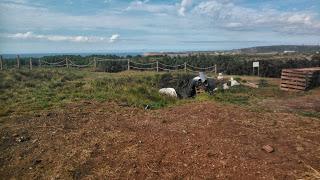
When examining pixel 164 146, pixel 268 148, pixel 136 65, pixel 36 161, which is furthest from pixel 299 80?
pixel 136 65

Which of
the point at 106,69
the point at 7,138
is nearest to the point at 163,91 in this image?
the point at 7,138

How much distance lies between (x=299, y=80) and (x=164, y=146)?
1311 cm

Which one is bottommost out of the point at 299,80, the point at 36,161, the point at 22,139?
the point at 36,161

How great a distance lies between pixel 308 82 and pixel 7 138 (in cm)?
1449

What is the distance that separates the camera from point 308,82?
18.0 metres

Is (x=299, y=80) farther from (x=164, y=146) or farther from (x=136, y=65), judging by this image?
(x=136, y=65)

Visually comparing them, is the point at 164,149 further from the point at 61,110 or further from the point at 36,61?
the point at 36,61

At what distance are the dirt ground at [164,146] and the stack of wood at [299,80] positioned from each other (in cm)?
1007

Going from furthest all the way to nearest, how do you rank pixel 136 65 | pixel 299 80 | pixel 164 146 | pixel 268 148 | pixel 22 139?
pixel 136 65, pixel 299 80, pixel 22 139, pixel 164 146, pixel 268 148

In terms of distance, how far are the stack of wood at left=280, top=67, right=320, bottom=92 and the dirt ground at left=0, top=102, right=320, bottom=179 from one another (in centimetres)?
1007

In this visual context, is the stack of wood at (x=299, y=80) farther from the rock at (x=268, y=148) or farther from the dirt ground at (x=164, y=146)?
the rock at (x=268, y=148)

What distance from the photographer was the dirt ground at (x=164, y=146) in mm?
5652

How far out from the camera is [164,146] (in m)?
6.40


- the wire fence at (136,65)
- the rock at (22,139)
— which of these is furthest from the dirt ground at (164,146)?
the wire fence at (136,65)
